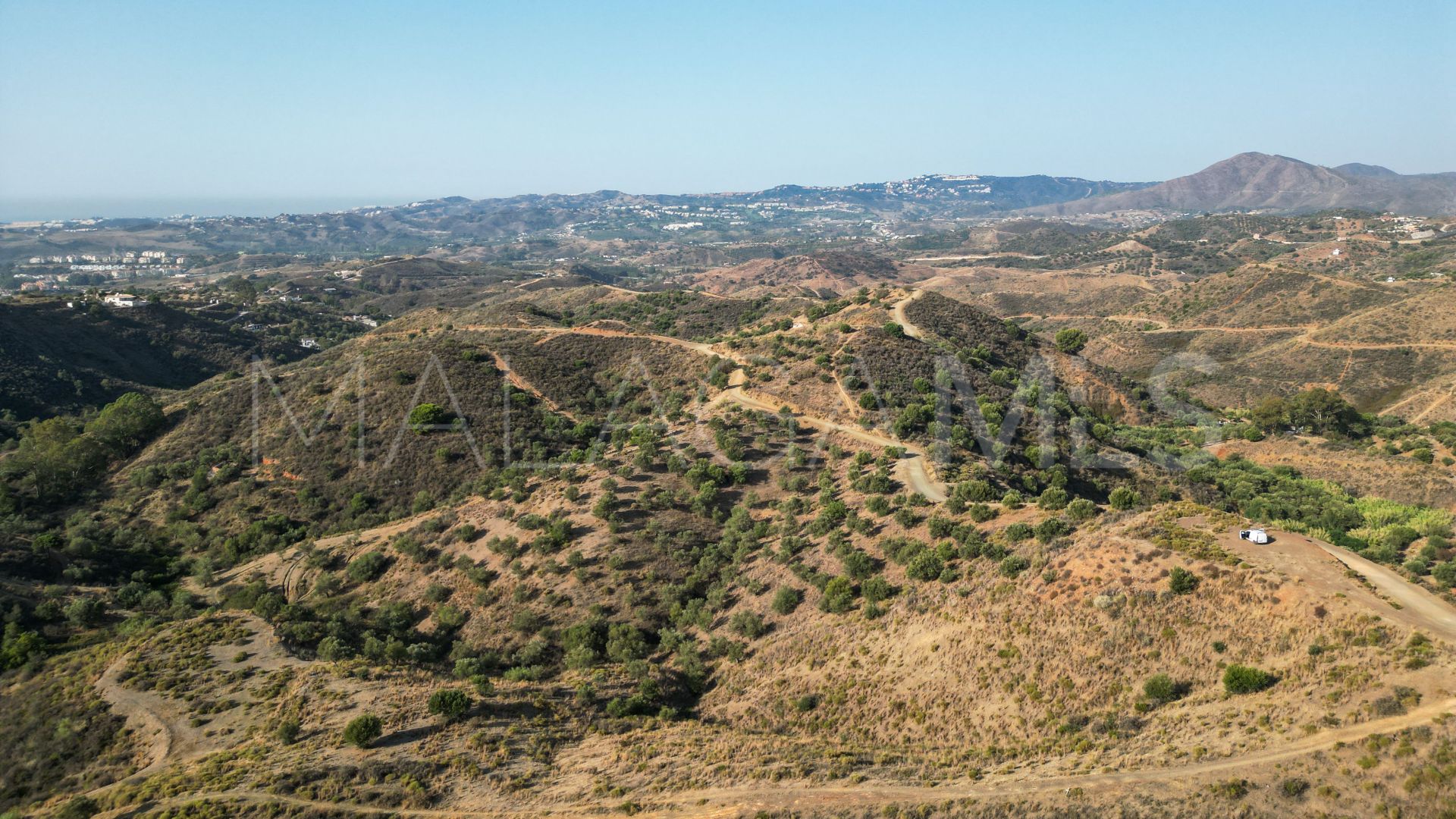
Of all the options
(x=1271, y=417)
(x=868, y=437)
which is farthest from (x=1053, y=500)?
(x=1271, y=417)

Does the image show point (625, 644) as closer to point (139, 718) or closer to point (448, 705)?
point (448, 705)

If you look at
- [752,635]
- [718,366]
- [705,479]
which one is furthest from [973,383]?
[752,635]

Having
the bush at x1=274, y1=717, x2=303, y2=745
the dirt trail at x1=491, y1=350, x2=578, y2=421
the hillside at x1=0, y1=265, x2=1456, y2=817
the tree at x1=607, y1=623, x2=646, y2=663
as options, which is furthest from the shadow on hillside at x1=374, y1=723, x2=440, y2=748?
the dirt trail at x1=491, y1=350, x2=578, y2=421

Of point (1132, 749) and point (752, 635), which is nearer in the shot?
point (1132, 749)

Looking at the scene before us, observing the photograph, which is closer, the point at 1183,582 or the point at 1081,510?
the point at 1183,582

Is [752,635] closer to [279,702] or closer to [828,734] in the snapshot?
[828,734]
